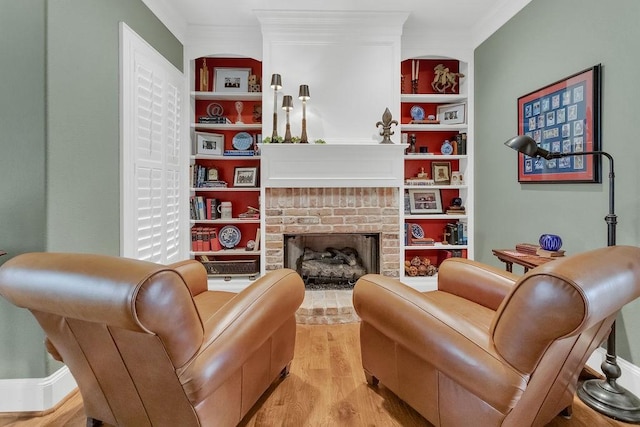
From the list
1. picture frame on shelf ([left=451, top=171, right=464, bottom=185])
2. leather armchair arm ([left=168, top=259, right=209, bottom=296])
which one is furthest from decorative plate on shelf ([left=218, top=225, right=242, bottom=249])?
picture frame on shelf ([left=451, top=171, right=464, bottom=185])

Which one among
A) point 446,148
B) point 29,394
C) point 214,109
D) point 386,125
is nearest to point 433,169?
point 446,148

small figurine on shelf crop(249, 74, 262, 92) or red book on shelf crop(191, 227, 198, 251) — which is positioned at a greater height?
small figurine on shelf crop(249, 74, 262, 92)

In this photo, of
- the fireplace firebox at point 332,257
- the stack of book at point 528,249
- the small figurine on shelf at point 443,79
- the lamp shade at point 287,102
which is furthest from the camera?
the small figurine on shelf at point 443,79

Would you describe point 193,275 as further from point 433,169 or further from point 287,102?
point 433,169

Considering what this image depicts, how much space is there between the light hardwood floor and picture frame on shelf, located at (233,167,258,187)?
212cm

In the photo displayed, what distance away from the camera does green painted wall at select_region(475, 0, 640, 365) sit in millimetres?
1850

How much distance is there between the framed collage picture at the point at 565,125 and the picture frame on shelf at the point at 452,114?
3.00 feet

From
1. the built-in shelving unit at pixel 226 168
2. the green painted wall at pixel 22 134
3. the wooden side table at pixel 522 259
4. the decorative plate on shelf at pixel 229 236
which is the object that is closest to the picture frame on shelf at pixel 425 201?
the wooden side table at pixel 522 259

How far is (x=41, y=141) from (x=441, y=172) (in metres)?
3.59

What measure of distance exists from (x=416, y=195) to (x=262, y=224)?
1820 millimetres

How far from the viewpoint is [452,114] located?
371 centimetres

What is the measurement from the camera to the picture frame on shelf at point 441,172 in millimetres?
3801

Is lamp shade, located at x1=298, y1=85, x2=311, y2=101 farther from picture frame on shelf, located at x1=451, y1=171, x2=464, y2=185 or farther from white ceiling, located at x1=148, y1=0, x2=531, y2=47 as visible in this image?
picture frame on shelf, located at x1=451, y1=171, x2=464, y2=185

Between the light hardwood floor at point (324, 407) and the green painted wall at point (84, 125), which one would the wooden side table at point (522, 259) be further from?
the green painted wall at point (84, 125)
